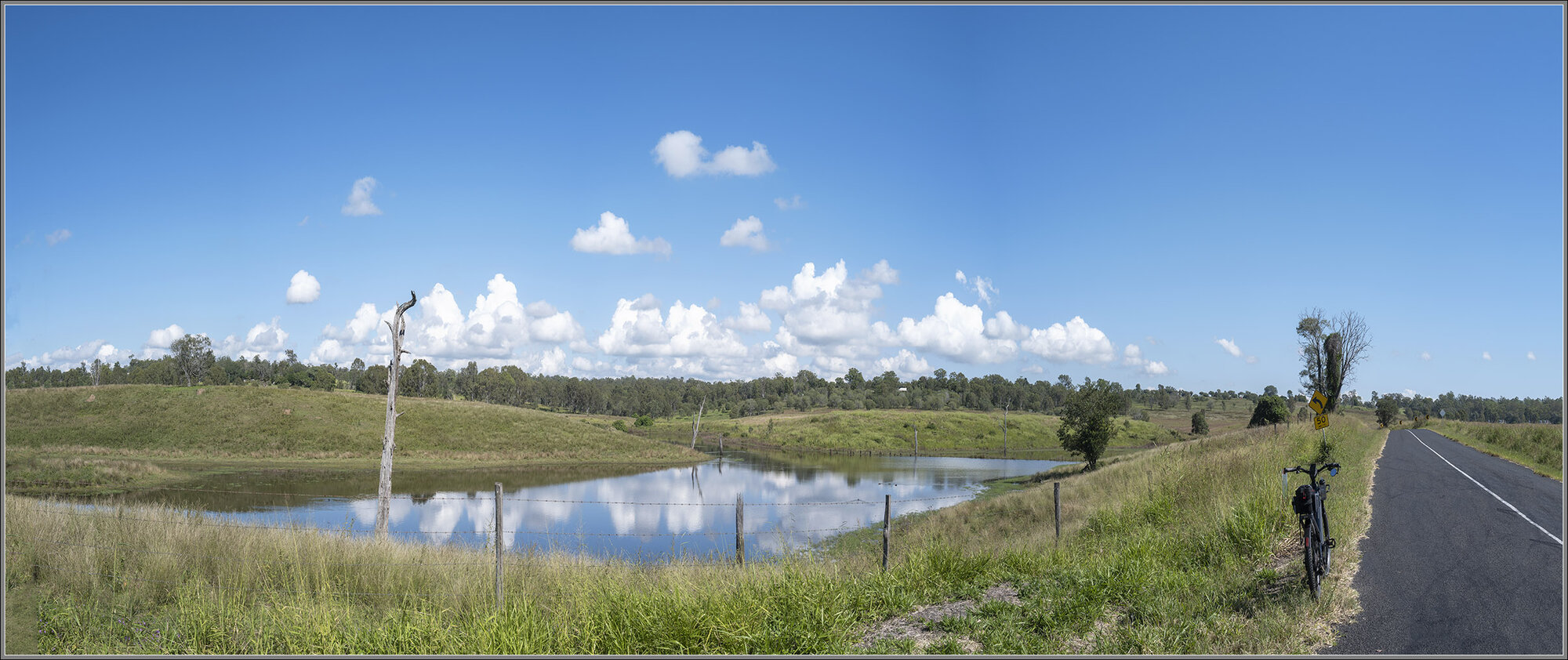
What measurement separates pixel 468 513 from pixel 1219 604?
28.5 metres

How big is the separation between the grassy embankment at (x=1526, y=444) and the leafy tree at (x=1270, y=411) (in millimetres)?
9337

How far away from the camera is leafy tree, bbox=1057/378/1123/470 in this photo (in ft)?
138

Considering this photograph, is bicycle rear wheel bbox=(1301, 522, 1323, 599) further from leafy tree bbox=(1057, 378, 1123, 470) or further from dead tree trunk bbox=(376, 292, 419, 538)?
leafy tree bbox=(1057, 378, 1123, 470)

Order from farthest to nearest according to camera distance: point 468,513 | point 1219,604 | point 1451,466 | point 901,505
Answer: point 901,505, point 468,513, point 1451,466, point 1219,604

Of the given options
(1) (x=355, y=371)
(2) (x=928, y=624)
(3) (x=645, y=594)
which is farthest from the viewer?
(1) (x=355, y=371)

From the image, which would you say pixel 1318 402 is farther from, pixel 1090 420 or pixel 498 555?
pixel 1090 420

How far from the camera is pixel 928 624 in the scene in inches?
272

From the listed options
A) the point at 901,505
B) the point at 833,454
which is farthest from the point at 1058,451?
the point at 901,505

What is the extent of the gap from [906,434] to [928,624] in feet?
284

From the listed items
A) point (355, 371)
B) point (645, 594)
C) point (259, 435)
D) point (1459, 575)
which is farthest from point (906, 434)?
point (355, 371)

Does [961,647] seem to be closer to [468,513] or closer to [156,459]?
[468,513]

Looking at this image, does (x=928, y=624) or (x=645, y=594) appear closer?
(x=928, y=624)

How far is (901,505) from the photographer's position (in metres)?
36.8

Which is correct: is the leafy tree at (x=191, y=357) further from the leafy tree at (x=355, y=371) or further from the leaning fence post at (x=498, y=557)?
the leaning fence post at (x=498, y=557)
